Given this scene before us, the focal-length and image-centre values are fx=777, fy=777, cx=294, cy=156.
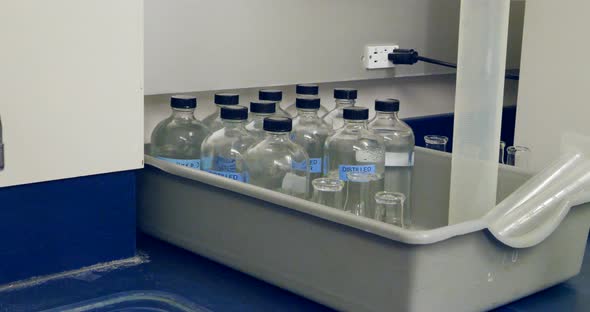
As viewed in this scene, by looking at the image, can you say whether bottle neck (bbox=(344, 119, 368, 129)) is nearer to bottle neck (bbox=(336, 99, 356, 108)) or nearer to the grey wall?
bottle neck (bbox=(336, 99, 356, 108))

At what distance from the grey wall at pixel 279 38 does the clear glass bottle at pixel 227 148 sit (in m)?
0.20

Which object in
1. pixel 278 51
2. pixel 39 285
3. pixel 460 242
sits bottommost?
pixel 39 285

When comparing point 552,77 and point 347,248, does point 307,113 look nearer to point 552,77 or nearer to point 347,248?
point 347,248

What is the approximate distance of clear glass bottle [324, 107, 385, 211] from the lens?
1231 mm

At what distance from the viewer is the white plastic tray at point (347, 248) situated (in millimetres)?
927

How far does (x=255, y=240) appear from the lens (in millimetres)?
1088

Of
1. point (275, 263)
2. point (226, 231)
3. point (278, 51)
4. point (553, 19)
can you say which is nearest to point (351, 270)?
point (275, 263)

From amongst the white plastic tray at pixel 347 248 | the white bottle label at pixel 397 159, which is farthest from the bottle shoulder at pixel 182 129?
the white bottle label at pixel 397 159

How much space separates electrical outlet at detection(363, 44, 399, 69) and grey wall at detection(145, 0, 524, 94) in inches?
0.6

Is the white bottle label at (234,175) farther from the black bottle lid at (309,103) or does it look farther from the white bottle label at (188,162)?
the black bottle lid at (309,103)

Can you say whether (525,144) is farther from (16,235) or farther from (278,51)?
(16,235)

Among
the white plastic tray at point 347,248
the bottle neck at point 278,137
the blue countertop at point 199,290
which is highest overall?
the bottle neck at point 278,137

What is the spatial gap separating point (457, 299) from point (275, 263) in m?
0.25

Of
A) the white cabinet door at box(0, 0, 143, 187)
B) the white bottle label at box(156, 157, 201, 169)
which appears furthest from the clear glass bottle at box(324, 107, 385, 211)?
the white cabinet door at box(0, 0, 143, 187)
